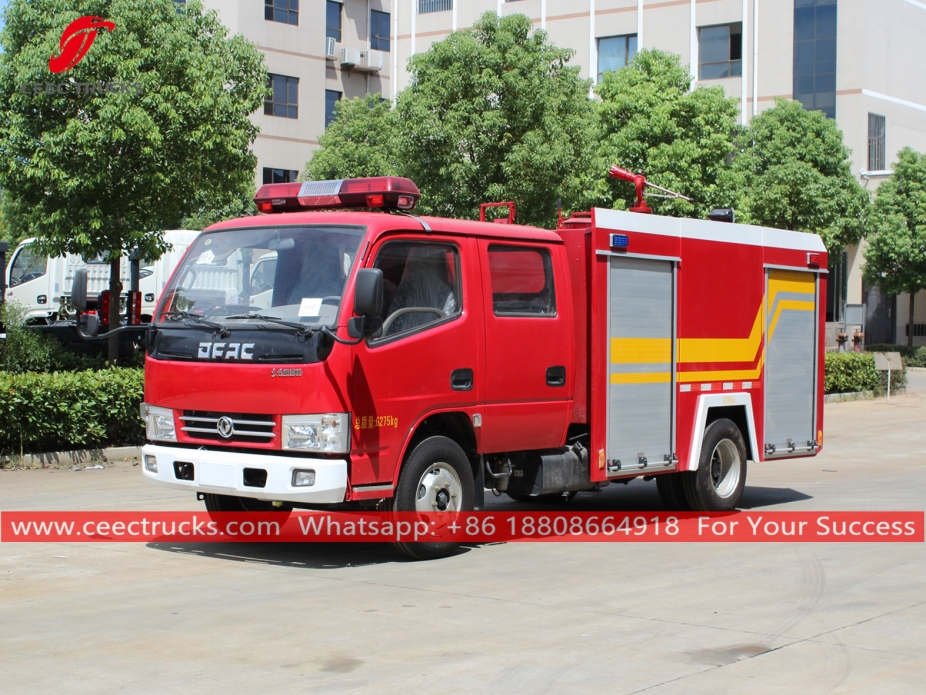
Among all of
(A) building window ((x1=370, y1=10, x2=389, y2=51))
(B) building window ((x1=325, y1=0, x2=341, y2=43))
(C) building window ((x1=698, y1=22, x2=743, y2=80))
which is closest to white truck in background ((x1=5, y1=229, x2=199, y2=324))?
(B) building window ((x1=325, y1=0, x2=341, y2=43))

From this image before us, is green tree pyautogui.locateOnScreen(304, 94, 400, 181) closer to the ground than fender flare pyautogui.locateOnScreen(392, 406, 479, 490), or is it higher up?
higher up

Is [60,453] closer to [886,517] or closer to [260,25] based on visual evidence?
[886,517]

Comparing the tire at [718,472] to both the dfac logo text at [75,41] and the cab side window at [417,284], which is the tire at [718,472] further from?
the dfac logo text at [75,41]

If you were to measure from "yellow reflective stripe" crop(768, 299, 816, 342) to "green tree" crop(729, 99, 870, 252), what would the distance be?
87.5 feet

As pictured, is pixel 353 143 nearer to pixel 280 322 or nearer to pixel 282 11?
pixel 282 11

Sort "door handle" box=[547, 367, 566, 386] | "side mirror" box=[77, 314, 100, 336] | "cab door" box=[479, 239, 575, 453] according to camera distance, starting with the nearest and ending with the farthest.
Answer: "side mirror" box=[77, 314, 100, 336] → "cab door" box=[479, 239, 575, 453] → "door handle" box=[547, 367, 566, 386]

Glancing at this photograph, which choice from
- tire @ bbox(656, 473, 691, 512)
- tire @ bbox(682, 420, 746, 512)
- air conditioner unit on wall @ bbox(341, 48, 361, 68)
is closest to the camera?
tire @ bbox(682, 420, 746, 512)

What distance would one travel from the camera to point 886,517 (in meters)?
10.9

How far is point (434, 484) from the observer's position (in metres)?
8.48

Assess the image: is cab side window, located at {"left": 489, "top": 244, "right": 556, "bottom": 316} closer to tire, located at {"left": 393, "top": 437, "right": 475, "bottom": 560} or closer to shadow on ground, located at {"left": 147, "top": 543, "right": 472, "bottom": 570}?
tire, located at {"left": 393, "top": 437, "right": 475, "bottom": 560}

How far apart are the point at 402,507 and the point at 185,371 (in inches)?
73.3

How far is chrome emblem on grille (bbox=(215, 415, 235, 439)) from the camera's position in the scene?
26.7 ft

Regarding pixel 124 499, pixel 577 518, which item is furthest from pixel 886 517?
pixel 124 499

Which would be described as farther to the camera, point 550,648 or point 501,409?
point 501,409
